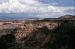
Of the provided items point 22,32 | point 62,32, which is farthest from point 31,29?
point 62,32

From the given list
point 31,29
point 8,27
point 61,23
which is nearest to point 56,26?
point 61,23

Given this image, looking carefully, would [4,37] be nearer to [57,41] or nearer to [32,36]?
[32,36]

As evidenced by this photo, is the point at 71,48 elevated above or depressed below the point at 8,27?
below

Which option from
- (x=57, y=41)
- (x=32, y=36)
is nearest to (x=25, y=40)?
(x=32, y=36)

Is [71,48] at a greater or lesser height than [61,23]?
lesser

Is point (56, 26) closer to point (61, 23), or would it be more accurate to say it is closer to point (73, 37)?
point (61, 23)

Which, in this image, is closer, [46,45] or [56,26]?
[46,45]

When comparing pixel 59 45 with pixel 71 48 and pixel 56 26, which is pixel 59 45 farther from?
pixel 56 26

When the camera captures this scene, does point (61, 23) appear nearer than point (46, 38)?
No
